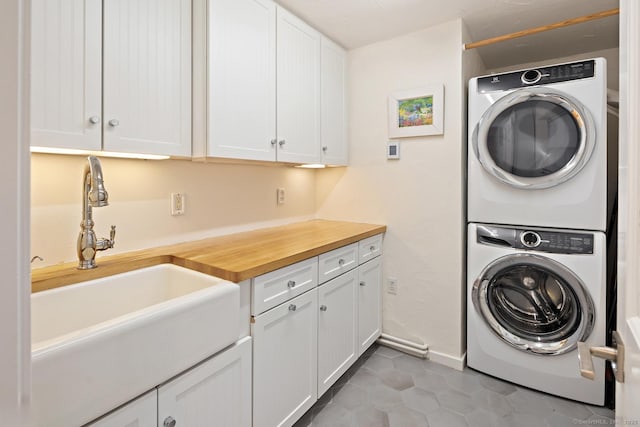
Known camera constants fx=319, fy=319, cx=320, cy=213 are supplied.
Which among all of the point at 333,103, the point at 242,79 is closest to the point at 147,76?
the point at 242,79

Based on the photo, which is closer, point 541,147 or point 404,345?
point 541,147

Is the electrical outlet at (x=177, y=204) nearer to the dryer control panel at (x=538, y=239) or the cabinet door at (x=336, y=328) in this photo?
the cabinet door at (x=336, y=328)

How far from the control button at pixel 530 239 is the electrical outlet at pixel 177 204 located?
6.47ft

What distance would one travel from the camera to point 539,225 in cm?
186

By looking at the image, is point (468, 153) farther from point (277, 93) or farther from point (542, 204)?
point (277, 93)

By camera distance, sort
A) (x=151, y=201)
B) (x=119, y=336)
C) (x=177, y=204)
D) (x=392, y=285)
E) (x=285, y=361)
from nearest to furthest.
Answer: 1. (x=119, y=336)
2. (x=285, y=361)
3. (x=151, y=201)
4. (x=177, y=204)
5. (x=392, y=285)

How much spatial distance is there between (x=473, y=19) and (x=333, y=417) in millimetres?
2528

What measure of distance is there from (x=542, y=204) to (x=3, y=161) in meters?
2.22

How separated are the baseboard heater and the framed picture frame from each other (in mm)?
1477

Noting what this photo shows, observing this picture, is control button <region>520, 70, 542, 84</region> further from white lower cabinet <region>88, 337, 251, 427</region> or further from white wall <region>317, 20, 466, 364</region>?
white lower cabinet <region>88, 337, 251, 427</region>

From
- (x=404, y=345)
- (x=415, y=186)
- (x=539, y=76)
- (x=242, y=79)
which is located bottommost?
(x=404, y=345)

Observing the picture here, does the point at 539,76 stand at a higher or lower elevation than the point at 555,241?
higher

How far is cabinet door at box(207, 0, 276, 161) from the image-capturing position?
1501mm

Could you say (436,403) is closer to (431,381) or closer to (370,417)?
(431,381)
